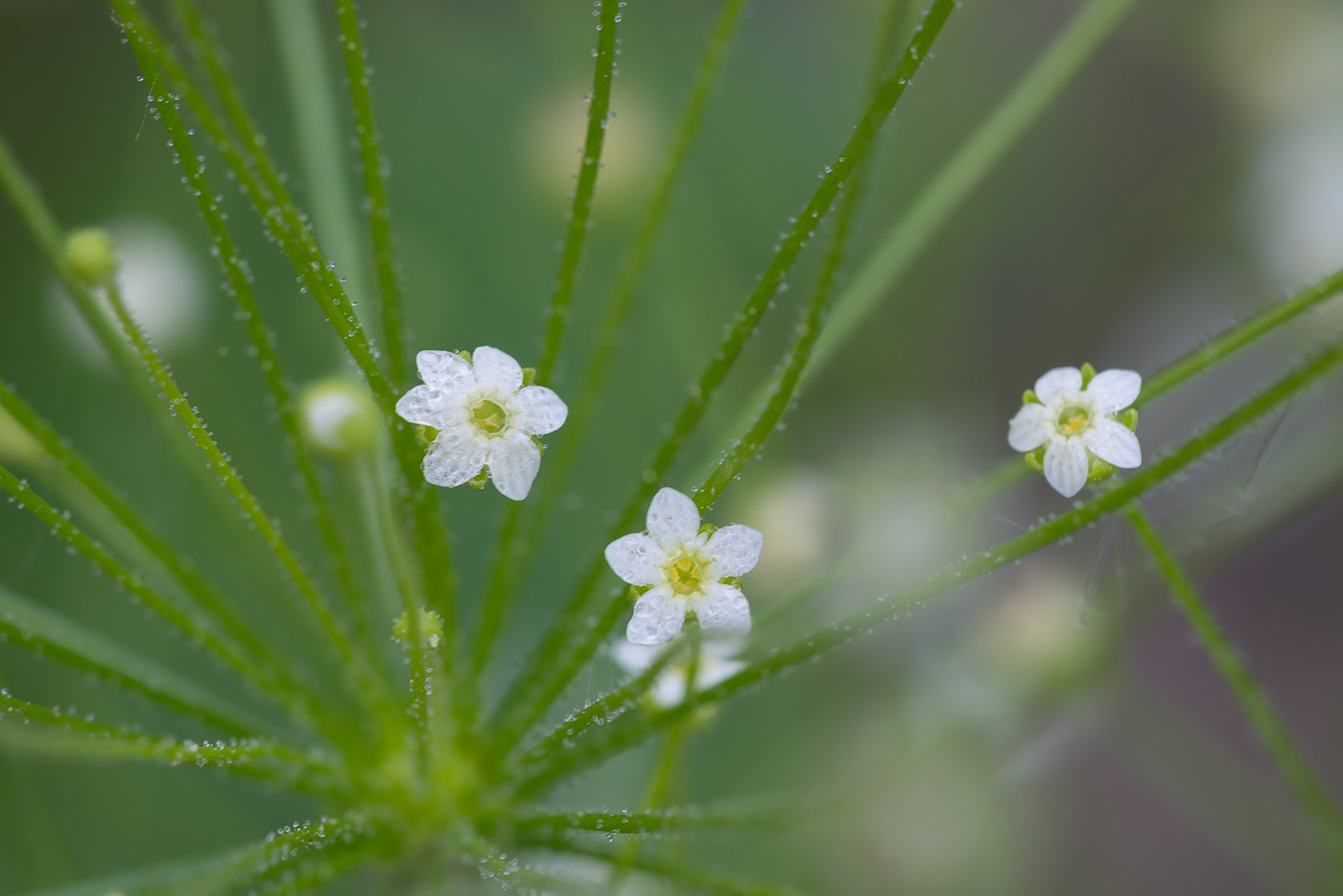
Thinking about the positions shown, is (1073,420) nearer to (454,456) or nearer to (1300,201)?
(454,456)

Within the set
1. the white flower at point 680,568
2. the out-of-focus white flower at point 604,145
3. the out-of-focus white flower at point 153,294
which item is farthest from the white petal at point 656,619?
the out-of-focus white flower at point 153,294

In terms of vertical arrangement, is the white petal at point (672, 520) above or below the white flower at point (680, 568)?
above

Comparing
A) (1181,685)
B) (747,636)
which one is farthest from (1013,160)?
(747,636)

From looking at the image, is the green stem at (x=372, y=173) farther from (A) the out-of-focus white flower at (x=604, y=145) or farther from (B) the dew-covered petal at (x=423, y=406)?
(A) the out-of-focus white flower at (x=604, y=145)

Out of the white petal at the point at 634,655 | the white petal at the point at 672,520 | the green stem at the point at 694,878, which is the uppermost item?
the white petal at the point at 634,655

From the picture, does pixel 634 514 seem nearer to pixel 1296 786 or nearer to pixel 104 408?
pixel 1296 786

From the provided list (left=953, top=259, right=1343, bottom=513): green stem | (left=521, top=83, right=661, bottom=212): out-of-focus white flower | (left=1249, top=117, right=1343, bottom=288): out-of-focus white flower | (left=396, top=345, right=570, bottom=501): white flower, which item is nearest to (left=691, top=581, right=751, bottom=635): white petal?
(left=396, top=345, right=570, bottom=501): white flower
